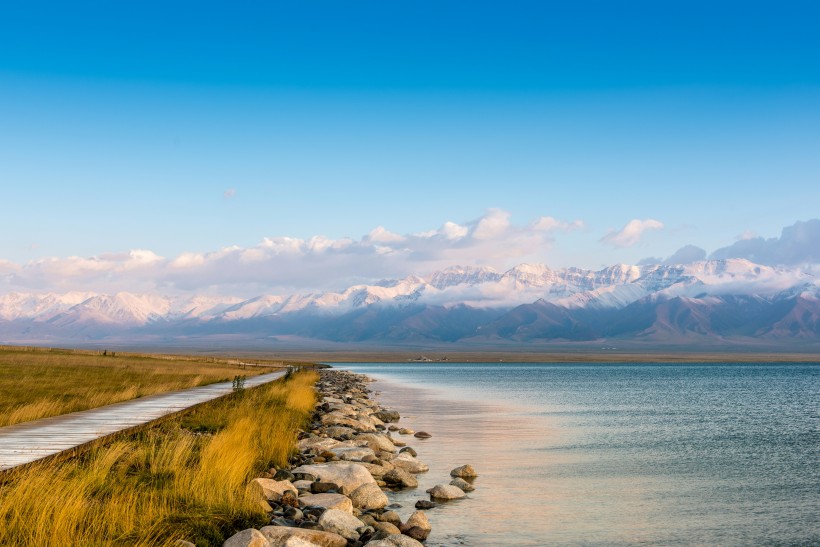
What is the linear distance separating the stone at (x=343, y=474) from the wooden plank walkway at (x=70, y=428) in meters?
5.45

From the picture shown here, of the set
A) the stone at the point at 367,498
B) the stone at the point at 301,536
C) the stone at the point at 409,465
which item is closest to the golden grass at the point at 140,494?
the stone at the point at 301,536

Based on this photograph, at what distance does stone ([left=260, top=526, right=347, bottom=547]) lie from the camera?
42.3 feet

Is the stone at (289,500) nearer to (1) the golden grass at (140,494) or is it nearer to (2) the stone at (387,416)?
(1) the golden grass at (140,494)

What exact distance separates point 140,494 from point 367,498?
6251mm

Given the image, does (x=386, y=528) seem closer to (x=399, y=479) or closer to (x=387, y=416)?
(x=399, y=479)

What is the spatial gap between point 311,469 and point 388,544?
7.24 metres

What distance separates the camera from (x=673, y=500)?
21.6 meters

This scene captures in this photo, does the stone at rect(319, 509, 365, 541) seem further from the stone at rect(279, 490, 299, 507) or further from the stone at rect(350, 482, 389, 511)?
the stone at rect(350, 482, 389, 511)

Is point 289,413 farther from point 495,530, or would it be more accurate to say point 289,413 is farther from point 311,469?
point 495,530

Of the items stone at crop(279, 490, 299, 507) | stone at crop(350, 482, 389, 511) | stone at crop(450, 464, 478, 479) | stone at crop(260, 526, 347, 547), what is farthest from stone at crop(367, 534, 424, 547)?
stone at crop(450, 464, 478, 479)

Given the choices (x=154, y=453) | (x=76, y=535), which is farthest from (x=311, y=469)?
(x=76, y=535)

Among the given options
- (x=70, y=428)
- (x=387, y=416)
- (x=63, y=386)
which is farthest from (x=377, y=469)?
(x=63, y=386)

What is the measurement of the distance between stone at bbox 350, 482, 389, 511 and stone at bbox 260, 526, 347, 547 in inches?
180

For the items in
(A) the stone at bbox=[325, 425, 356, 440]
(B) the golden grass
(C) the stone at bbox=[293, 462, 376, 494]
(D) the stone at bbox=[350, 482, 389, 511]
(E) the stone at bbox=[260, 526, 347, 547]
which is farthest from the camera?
(A) the stone at bbox=[325, 425, 356, 440]
